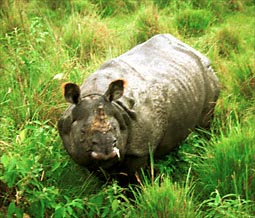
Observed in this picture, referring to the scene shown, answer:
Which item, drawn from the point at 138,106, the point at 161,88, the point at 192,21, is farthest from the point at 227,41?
the point at 138,106

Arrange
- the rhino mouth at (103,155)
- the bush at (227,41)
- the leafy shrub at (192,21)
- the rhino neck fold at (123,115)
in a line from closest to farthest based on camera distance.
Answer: the rhino mouth at (103,155) < the rhino neck fold at (123,115) < the bush at (227,41) < the leafy shrub at (192,21)

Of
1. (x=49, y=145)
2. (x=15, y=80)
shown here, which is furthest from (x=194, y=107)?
(x=15, y=80)

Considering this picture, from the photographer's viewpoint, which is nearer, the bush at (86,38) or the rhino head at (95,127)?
the rhino head at (95,127)

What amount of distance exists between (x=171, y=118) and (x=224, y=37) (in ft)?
10.4

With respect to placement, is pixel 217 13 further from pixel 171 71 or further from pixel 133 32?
pixel 171 71

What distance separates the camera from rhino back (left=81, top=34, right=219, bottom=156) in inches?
148

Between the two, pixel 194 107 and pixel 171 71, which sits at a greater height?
pixel 171 71

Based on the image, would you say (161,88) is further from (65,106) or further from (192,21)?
(192,21)

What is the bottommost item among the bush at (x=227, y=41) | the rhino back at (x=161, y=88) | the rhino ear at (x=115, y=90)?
the bush at (x=227, y=41)

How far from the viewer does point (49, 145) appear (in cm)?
416

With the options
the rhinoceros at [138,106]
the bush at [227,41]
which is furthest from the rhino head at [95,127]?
the bush at [227,41]

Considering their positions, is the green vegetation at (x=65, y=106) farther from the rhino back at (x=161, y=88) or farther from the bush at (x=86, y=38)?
the rhino back at (x=161, y=88)

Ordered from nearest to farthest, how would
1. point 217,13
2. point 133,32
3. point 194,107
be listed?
1. point 194,107
2. point 133,32
3. point 217,13

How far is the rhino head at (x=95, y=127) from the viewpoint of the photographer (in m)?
3.36
